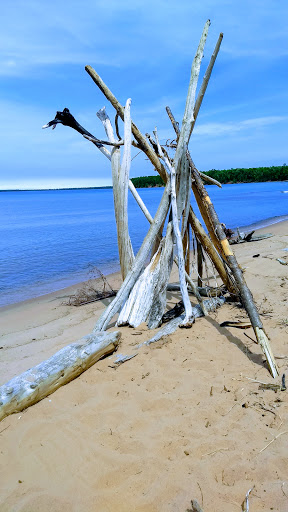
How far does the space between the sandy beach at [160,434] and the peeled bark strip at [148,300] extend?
30 centimetres

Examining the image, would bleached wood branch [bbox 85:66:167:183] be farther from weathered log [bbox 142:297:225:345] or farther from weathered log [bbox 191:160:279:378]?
weathered log [bbox 142:297:225:345]

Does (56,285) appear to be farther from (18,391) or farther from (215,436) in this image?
(215,436)

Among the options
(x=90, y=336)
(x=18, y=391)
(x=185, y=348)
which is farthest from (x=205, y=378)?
(x=18, y=391)

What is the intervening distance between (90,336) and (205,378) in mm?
1364

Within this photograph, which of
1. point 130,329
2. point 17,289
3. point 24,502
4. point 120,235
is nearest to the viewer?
point 24,502

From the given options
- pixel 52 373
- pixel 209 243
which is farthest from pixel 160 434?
pixel 209 243

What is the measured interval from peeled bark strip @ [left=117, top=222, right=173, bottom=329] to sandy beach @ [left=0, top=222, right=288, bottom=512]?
0.97 ft

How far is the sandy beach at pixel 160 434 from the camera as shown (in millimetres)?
2367

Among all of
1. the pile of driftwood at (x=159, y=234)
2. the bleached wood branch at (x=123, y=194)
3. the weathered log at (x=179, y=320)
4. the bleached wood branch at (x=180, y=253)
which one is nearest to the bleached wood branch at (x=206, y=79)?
the pile of driftwood at (x=159, y=234)

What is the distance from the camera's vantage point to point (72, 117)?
17.3 feet

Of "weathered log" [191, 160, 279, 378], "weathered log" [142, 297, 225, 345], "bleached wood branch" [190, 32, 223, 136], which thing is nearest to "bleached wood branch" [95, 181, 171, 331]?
"weathered log" [191, 160, 279, 378]

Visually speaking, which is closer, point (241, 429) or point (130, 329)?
point (241, 429)

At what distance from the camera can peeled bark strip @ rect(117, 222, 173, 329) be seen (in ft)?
15.6

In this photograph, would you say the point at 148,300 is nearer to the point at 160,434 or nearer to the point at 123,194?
the point at 123,194
